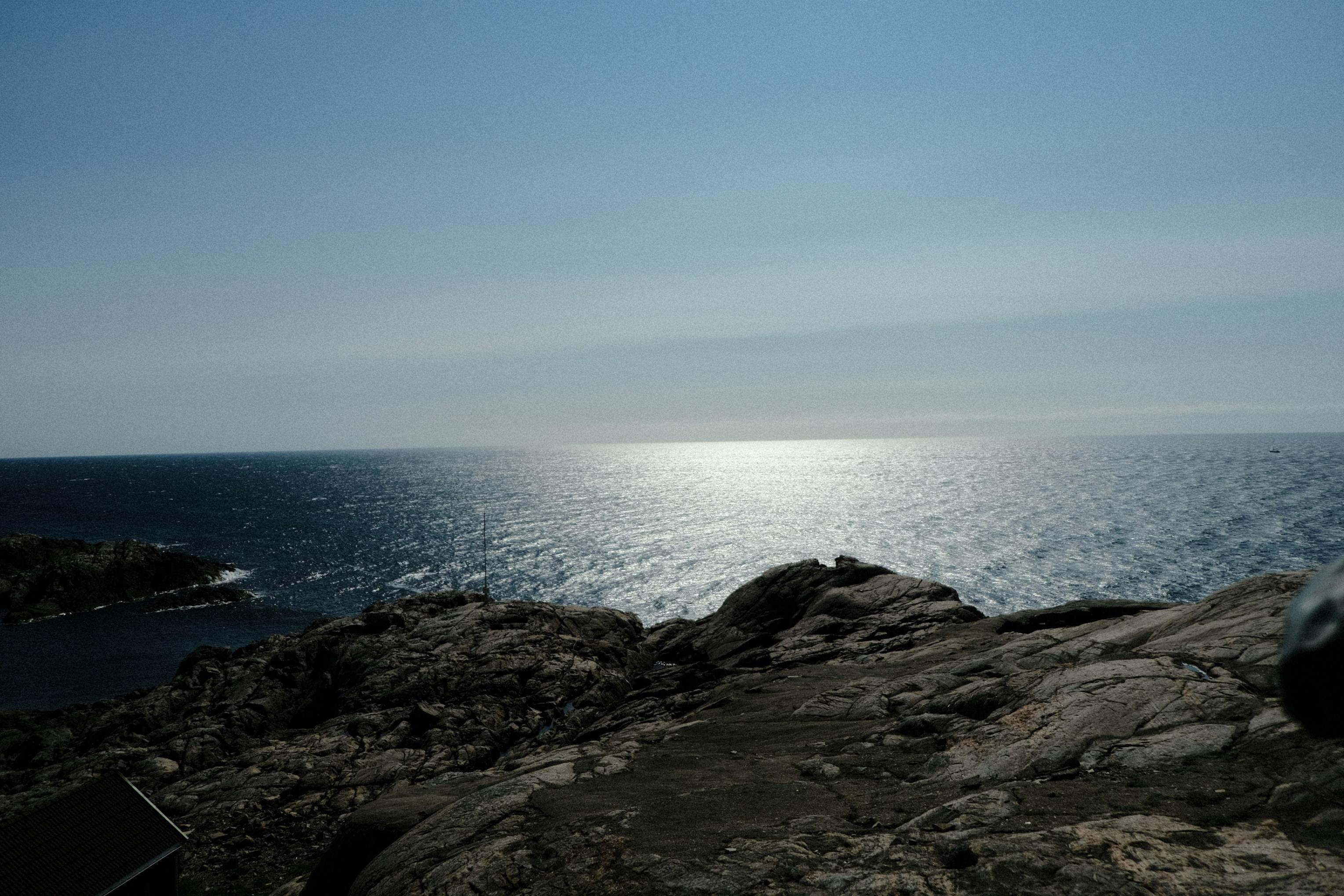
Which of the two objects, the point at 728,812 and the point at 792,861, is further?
the point at 728,812

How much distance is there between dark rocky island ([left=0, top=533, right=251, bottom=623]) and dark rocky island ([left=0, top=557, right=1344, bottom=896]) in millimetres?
53117

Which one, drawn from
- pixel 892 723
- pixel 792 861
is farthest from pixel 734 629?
pixel 792 861

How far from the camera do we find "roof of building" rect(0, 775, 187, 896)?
64.5 ft

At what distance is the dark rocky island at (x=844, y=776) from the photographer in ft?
29.2

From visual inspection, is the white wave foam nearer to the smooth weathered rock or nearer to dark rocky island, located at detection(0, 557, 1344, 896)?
the smooth weathered rock

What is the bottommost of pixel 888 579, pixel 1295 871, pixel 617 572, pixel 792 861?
pixel 617 572

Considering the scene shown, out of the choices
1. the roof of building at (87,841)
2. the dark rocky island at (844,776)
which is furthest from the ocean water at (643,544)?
the roof of building at (87,841)

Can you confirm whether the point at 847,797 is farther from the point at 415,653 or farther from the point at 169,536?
the point at 169,536

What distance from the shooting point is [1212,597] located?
1734cm

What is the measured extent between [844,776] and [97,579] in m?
103

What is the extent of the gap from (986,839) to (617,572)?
8342 centimetres

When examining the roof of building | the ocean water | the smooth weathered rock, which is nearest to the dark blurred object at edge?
the roof of building

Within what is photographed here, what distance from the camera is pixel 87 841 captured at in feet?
69.2

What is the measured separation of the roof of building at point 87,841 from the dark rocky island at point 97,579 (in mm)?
71832
